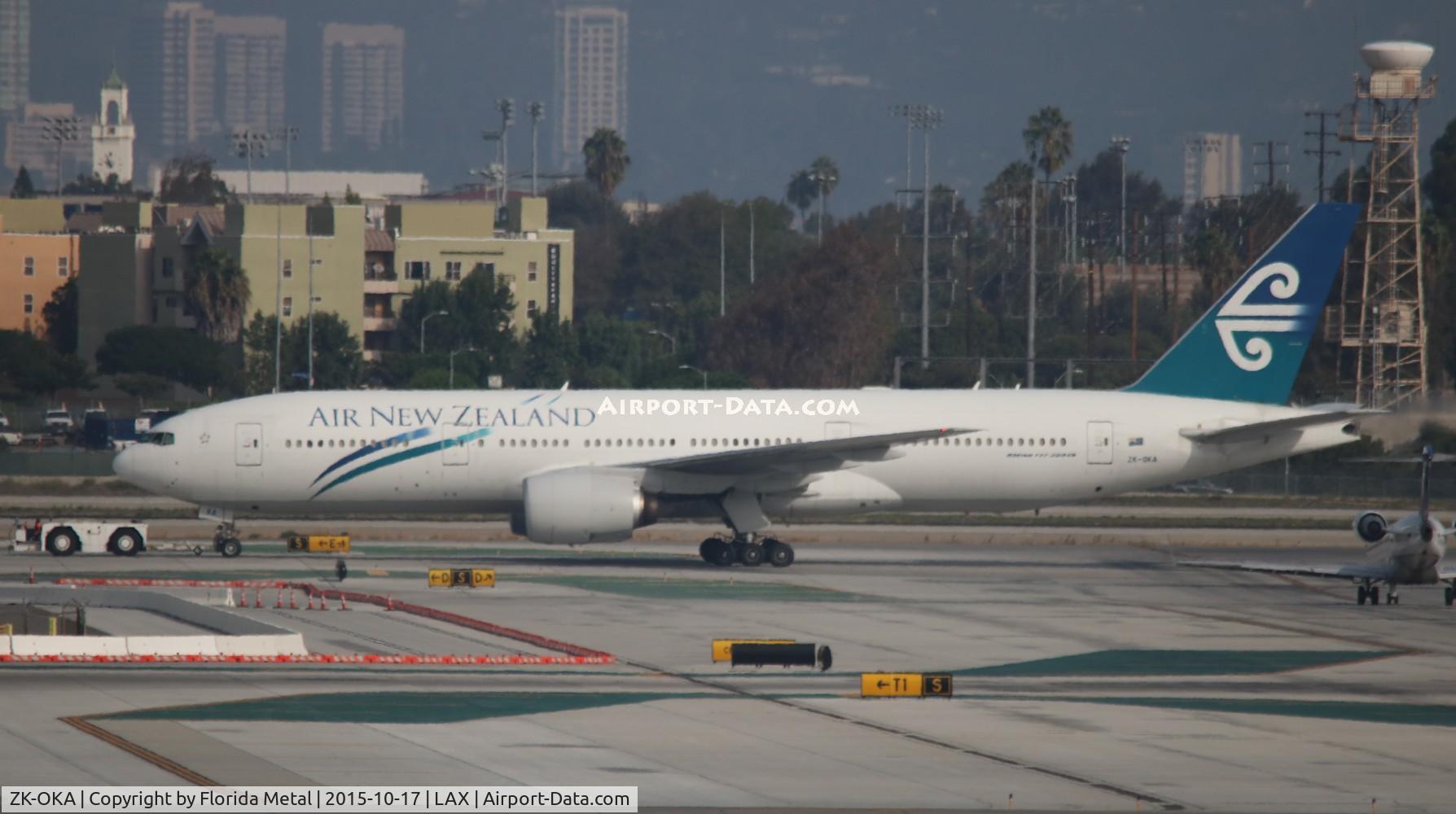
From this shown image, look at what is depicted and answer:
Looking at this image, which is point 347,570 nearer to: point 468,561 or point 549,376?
point 468,561

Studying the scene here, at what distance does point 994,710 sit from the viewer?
24609 millimetres

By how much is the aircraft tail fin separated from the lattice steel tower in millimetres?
25516

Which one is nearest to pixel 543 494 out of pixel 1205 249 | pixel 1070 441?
pixel 1070 441

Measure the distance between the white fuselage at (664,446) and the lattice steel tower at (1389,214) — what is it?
95.5 ft

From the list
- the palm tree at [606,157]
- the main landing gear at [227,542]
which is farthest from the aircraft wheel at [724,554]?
the palm tree at [606,157]

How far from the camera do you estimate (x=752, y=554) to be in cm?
4319

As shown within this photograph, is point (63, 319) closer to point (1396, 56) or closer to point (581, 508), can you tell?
point (1396, 56)

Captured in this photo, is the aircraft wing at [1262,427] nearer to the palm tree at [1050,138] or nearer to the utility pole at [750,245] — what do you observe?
the palm tree at [1050,138]

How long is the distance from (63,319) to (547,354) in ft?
110

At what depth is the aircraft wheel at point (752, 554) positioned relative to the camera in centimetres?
4319

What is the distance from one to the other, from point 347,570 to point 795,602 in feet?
35.7

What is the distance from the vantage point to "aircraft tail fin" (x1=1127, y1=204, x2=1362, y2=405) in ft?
149

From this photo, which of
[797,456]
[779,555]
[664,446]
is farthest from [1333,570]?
[664,446]

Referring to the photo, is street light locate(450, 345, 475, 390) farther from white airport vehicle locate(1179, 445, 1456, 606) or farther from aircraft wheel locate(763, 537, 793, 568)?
white airport vehicle locate(1179, 445, 1456, 606)
